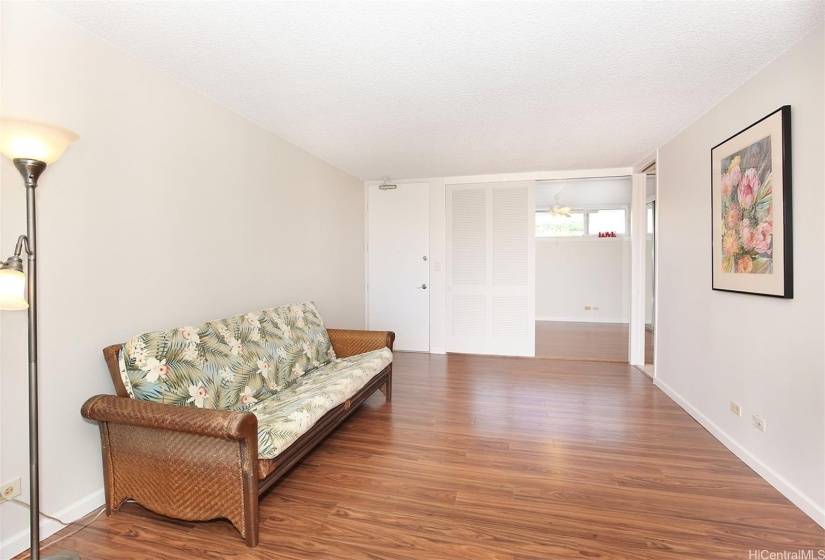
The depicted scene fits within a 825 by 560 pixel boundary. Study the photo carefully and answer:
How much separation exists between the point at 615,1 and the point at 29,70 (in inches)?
98.4

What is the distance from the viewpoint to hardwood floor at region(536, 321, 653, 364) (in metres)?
5.01

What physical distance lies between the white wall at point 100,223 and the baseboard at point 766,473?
343 centimetres

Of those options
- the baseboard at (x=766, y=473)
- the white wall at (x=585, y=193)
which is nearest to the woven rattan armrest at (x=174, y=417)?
the baseboard at (x=766, y=473)

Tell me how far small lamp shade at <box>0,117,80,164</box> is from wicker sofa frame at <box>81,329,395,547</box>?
921 millimetres

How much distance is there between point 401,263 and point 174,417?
3.84 m

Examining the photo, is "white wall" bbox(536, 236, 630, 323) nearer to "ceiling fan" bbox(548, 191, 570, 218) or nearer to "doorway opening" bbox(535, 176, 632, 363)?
"doorway opening" bbox(535, 176, 632, 363)

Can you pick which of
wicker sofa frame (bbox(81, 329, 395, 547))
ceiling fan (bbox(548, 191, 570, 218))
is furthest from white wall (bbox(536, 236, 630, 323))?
wicker sofa frame (bbox(81, 329, 395, 547))

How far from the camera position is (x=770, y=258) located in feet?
6.91

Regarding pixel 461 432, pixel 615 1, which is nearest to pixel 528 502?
pixel 461 432

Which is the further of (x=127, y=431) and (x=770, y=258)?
(x=770, y=258)

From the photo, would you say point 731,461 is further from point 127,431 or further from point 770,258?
point 127,431

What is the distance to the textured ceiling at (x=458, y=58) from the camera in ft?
5.64

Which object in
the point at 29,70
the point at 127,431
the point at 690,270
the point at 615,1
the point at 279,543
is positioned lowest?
the point at 279,543

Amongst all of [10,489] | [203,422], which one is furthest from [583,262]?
[10,489]
